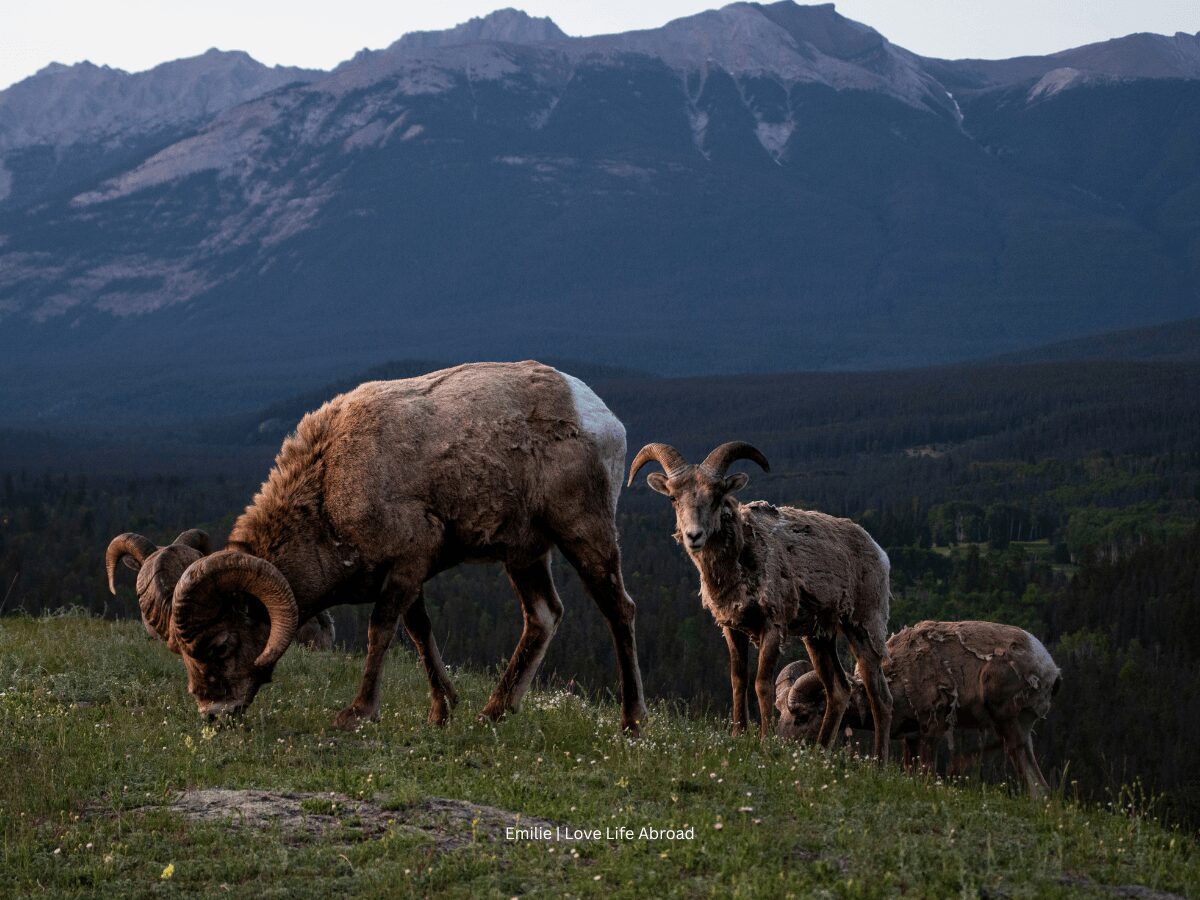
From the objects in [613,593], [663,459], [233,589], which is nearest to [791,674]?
[663,459]

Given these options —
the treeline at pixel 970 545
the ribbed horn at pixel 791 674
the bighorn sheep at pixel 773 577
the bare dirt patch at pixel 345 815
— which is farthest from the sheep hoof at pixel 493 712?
the ribbed horn at pixel 791 674

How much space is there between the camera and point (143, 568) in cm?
1255

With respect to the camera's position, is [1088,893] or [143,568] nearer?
[1088,893]

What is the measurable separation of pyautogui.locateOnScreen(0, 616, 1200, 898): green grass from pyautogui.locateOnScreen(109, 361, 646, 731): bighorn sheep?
624 mm

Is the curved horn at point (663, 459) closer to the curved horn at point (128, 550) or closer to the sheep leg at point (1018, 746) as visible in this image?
the curved horn at point (128, 550)

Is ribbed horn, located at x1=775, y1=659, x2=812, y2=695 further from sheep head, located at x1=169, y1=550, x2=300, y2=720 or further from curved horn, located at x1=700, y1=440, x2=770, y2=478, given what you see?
sheep head, located at x1=169, y1=550, x2=300, y2=720

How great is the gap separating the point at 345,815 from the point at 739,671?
256 inches

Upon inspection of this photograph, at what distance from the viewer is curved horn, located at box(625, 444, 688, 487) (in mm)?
14539

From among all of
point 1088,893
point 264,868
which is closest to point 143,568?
point 264,868

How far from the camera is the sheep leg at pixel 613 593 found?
1251 centimetres

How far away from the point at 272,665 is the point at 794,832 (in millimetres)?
4850

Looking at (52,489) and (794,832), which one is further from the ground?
(794,832)

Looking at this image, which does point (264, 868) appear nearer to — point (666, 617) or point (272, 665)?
point (272, 665)

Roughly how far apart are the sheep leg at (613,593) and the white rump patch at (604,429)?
42cm
